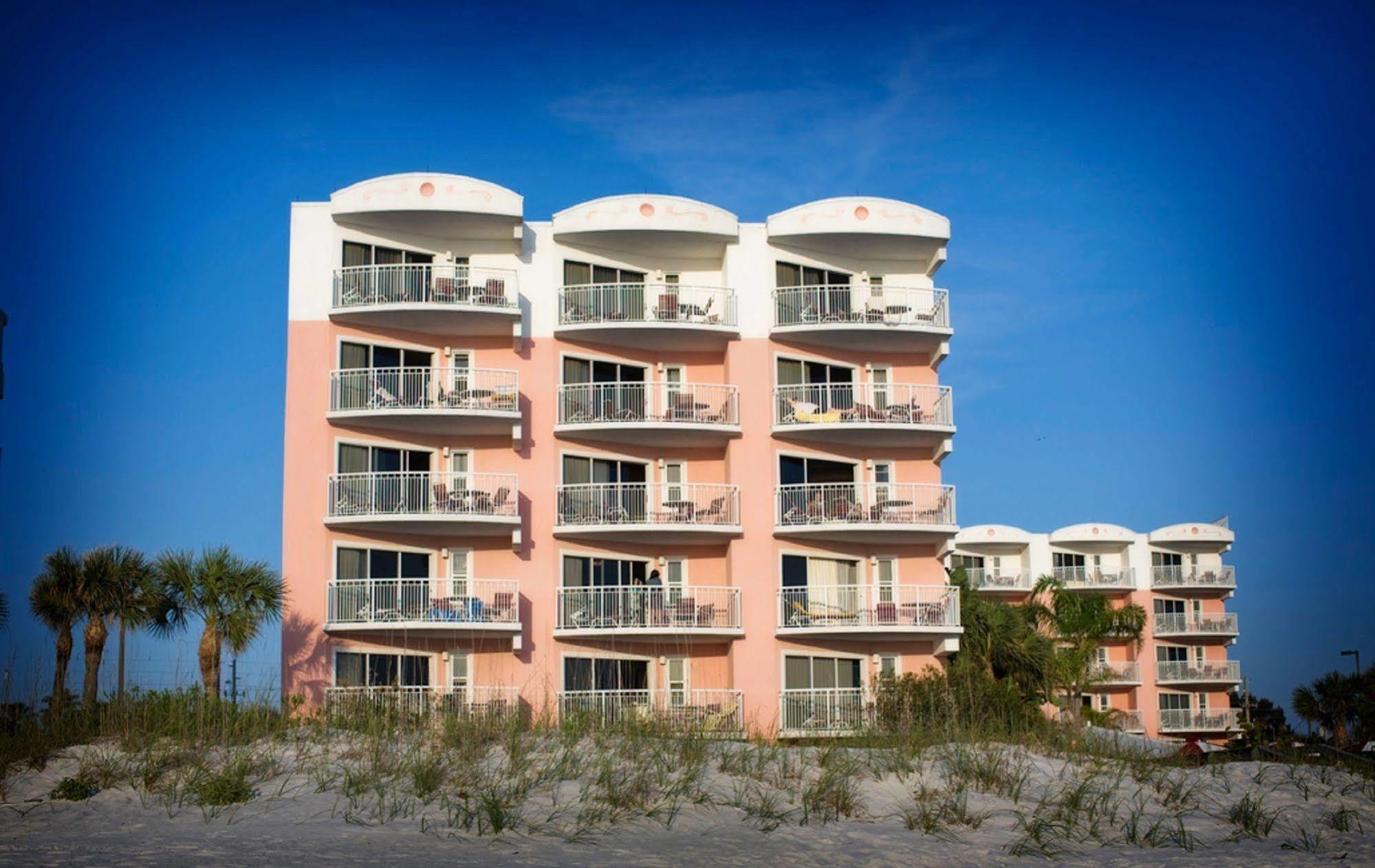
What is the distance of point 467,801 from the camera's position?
16.5 metres

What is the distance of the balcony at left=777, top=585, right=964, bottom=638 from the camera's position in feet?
133

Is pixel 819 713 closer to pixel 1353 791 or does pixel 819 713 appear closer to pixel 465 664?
pixel 465 664

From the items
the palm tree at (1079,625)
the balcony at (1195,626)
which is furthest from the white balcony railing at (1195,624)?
the palm tree at (1079,625)

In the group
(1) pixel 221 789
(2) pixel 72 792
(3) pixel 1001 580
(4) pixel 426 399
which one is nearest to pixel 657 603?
(4) pixel 426 399

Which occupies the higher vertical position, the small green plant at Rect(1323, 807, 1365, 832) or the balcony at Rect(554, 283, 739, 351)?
the balcony at Rect(554, 283, 739, 351)

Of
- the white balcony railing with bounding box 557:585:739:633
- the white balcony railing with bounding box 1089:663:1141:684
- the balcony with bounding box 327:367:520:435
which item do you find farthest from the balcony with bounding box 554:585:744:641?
the white balcony railing with bounding box 1089:663:1141:684

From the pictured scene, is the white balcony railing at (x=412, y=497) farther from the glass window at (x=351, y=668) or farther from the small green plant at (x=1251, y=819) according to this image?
the small green plant at (x=1251, y=819)

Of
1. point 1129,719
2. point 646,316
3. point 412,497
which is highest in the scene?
point 646,316

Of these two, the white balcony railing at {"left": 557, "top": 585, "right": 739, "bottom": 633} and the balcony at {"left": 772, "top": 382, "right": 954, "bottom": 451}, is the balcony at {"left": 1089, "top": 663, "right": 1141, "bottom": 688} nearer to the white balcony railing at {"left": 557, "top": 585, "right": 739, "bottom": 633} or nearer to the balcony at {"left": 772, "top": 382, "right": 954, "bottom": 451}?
the balcony at {"left": 772, "top": 382, "right": 954, "bottom": 451}

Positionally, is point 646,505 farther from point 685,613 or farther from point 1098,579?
point 1098,579

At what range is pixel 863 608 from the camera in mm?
41000

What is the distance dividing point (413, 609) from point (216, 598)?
5.37 metres

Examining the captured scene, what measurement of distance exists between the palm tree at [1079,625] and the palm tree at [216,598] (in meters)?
38.3

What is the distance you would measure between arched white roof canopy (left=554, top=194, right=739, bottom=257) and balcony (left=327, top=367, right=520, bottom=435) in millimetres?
4800
